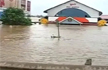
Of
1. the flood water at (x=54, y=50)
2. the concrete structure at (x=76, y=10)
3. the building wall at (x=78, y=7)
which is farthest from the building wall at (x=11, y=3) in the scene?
the flood water at (x=54, y=50)

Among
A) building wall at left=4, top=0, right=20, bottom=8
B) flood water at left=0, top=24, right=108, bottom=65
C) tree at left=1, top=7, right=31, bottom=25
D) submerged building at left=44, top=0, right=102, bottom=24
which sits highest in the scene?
building wall at left=4, top=0, right=20, bottom=8

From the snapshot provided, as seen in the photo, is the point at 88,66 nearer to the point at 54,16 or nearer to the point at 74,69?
the point at 74,69

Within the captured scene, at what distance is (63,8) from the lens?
5925cm

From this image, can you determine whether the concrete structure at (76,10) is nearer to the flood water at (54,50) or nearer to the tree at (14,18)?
the tree at (14,18)

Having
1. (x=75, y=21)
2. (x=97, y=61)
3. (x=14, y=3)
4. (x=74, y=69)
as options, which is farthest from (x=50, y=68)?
(x=14, y=3)

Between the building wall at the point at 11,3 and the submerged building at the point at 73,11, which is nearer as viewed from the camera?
the submerged building at the point at 73,11

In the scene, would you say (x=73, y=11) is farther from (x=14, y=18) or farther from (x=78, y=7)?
(x=14, y=18)

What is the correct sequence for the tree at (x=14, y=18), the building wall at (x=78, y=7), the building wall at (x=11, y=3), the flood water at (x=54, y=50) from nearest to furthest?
the flood water at (x=54, y=50) < the tree at (x=14, y=18) < the building wall at (x=78, y=7) < the building wall at (x=11, y=3)

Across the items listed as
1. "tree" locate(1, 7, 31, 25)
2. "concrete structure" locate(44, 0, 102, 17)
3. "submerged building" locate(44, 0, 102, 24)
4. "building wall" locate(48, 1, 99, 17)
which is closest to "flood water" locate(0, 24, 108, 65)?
"tree" locate(1, 7, 31, 25)

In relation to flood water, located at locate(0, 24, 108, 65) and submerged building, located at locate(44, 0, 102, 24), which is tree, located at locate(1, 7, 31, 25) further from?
flood water, located at locate(0, 24, 108, 65)

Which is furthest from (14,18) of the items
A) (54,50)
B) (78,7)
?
(54,50)

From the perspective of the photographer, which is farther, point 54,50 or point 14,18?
point 14,18

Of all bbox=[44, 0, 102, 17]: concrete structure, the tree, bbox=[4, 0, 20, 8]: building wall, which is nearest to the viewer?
the tree

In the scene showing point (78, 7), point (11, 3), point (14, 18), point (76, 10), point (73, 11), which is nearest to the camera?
point (14, 18)
